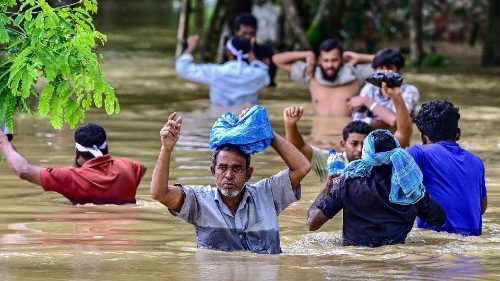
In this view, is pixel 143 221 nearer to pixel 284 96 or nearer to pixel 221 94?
pixel 221 94

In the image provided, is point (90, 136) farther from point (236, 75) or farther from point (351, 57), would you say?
point (236, 75)

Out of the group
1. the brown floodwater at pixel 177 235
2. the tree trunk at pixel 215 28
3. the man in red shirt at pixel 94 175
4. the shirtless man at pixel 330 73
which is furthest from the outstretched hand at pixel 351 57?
the tree trunk at pixel 215 28

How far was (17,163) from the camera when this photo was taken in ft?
32.1

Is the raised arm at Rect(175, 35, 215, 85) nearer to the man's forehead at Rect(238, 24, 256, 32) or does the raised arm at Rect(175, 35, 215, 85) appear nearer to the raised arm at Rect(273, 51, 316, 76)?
the man's forehead at Rect(238, 24, 256, 32)

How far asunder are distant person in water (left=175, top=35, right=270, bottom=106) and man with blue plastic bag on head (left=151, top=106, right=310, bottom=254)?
850 centimetres

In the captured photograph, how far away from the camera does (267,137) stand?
8195 millimetres

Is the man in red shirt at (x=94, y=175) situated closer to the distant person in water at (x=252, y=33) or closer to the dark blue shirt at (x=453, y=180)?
the dark blue shirt at (x=453, y=180)

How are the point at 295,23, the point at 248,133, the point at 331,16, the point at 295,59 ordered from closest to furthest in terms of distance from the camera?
1. the point at 248,133
2. the point at 295,59
3. the point at 295,23
4. the point at 331,16

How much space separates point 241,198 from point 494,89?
12053 millimetres

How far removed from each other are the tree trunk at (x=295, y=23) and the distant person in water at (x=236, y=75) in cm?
319

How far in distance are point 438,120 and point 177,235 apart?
194cm

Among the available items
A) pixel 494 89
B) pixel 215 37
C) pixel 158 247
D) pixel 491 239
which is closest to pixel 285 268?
pixel 158 247

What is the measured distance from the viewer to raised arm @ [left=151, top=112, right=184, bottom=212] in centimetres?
783

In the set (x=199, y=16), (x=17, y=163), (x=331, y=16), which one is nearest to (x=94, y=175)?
(x=17, y=163)
